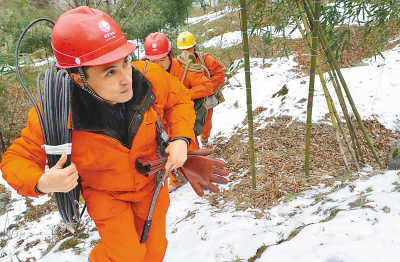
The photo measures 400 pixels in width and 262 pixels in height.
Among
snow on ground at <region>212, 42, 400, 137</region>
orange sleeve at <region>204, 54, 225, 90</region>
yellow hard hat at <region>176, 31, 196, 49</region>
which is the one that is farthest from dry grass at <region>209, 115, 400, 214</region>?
yellow hard hat at <region>176, 31, 196, 49</region>

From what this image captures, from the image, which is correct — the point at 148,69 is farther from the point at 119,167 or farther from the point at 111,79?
the point at 119,167

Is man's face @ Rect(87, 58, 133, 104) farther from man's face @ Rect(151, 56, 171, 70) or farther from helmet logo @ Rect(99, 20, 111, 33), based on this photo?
man's face @ Rect(151, 56, 171, 70)

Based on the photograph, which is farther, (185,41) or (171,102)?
(185,41)

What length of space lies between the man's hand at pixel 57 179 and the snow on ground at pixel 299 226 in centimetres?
126

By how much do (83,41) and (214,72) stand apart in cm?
310

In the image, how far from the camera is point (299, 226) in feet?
6.92

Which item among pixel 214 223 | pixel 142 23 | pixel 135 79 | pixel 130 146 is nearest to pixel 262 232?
pixel 214 223

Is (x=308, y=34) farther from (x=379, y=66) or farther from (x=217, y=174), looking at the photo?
(x=379, y=66)

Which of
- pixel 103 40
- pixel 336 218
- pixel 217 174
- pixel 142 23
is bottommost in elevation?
pixel 336 218

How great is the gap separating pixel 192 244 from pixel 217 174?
0.94 metres

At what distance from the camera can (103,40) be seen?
4.61 ft

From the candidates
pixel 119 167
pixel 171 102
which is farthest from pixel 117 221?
pixel 171 102

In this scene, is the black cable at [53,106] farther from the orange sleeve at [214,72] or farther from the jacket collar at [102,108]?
the orange sleeve at [214,72]

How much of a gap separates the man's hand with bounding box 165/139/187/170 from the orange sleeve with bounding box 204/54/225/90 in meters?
2.67
